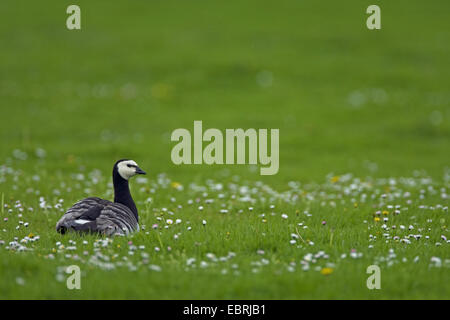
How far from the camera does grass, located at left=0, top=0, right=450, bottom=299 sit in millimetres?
7066

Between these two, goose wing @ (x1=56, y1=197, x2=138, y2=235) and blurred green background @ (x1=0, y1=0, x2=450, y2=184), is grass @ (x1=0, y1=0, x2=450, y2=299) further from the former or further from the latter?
goose wing @ (x1=56, y1=197, x2=138, y2=235)

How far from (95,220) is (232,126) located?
14638 millimetres

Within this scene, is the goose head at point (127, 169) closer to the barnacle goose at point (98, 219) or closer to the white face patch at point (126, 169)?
the white face patch at point (126, 169)

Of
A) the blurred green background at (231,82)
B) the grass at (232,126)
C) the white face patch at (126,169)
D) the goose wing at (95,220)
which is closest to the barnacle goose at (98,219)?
the goose wing at (95,220)

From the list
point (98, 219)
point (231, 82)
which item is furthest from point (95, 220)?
point (231, 82)

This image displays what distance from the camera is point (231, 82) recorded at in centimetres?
2898

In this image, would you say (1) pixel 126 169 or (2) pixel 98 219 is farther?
(1) pixel 126 169

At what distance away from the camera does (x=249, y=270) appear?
715 cm

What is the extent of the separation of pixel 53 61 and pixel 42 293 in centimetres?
2751

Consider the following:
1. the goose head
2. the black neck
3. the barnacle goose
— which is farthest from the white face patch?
the barnacle goose

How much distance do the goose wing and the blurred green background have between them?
23.9 feet

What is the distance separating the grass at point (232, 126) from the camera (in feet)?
23.2

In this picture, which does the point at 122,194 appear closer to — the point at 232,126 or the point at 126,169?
the point at 126,169

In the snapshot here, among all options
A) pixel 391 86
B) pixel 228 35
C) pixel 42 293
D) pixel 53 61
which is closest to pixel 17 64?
pixel 53 61
